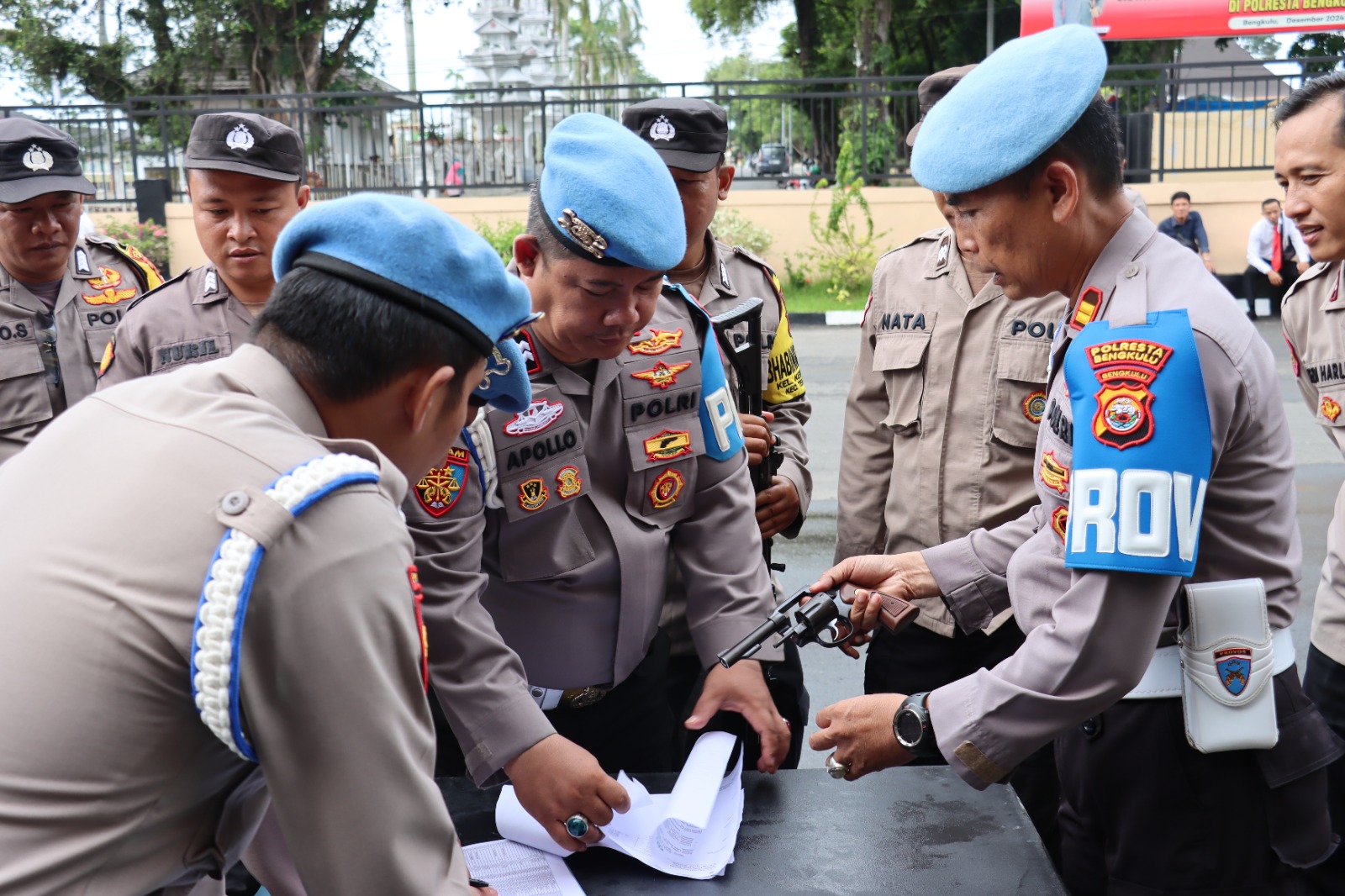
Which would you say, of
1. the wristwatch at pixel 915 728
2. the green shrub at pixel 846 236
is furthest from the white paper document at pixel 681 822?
the green shrub at pixel 846 236

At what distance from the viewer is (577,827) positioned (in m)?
1.75

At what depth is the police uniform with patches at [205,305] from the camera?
10.4ft

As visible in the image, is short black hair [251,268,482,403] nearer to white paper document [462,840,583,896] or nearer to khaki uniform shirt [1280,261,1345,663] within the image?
white paper document [462,840,583,896]

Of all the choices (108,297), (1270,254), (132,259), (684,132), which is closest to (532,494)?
(684,132)

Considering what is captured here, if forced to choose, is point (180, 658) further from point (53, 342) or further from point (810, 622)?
point (53, 342)

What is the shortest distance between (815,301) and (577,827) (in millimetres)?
13456

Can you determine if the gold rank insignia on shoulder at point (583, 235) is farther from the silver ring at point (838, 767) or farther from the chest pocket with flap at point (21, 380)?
the chest pocket with flap at point (21, 380)

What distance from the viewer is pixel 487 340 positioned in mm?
1281

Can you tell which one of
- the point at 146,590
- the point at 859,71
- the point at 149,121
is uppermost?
the point at 859,71

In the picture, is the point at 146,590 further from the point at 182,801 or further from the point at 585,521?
the point at 585,521

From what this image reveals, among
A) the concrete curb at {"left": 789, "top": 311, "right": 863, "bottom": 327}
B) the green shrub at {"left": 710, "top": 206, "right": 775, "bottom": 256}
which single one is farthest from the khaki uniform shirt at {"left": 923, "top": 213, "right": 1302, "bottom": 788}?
the green shrub at {"left": 710, "top": 206, "right": 775, "bottom": 256}

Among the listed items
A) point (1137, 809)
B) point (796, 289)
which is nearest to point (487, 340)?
point (1137, 809)

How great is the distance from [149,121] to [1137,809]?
55.2 feet

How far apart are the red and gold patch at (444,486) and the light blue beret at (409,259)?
2.22 ft
